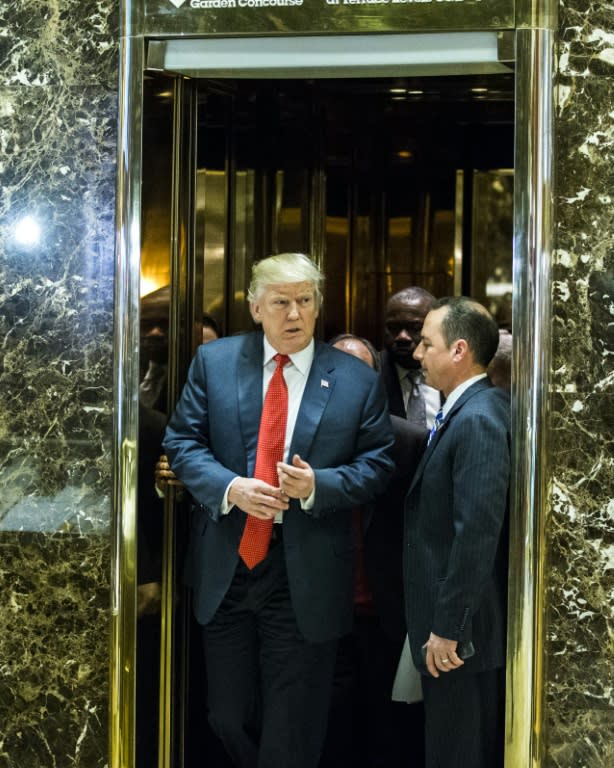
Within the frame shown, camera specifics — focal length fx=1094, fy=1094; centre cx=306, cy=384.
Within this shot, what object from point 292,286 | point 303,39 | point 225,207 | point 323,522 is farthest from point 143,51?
point 323,522

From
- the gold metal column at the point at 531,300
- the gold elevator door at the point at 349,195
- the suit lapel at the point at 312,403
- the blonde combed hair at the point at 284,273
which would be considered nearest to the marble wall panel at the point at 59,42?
the gold elevator door at the point at 349,195

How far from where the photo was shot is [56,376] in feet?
10.5

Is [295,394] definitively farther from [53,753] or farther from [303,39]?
[53,753]

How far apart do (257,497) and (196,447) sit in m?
0.27

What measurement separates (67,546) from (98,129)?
1220 mm

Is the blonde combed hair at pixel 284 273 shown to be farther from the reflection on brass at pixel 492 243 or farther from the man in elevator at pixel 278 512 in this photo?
the reflection on brass at pixel 492 243

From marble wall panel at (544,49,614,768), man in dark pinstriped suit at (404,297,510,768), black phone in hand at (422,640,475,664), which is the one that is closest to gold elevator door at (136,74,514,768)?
man in dark pinstriped suit at (404,297,510,768)

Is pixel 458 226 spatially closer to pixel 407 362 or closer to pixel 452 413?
pixel 407 362

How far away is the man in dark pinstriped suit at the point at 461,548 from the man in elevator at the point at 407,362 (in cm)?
90

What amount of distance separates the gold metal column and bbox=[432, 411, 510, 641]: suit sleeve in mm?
102

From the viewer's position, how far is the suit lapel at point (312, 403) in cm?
318

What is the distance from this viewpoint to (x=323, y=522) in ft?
10.5

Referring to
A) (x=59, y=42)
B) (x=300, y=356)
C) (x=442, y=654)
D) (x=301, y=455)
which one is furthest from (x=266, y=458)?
(x=59, y=42)

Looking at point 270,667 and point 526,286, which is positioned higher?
point 526,286
